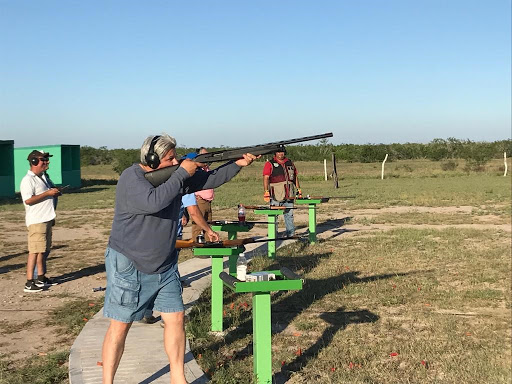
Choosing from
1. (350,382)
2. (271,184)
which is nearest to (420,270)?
(271,184)

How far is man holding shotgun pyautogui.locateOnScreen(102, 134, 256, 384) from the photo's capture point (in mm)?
4516

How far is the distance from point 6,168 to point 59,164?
4.96 meters

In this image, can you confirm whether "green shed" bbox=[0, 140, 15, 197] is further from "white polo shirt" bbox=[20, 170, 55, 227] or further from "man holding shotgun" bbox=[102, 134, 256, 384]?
"man holding shotgun" bbox=[102, 134, 256, 384]

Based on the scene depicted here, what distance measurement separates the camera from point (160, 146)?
4.64 m

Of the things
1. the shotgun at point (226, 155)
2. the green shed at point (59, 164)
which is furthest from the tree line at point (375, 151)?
the shotgun at point (226, 155)

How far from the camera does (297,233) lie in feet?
51.5

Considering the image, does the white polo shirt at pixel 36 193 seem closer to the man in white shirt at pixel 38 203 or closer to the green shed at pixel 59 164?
the man in white shirt at pixel 38 203

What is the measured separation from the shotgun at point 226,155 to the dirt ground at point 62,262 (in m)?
2.81

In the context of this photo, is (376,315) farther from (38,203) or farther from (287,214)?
(287,214)

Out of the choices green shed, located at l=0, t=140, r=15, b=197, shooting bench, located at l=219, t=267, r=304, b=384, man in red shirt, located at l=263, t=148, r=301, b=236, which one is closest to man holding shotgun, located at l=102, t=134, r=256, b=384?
shooting bench, located at l=219, t=267, r=304, b=384

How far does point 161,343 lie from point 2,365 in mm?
1486

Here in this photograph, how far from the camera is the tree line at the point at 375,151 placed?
69.4 meters

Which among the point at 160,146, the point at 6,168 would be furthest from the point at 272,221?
the point at 6,168

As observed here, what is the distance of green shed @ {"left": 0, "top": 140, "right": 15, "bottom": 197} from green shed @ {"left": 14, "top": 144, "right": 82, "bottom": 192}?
286cm
